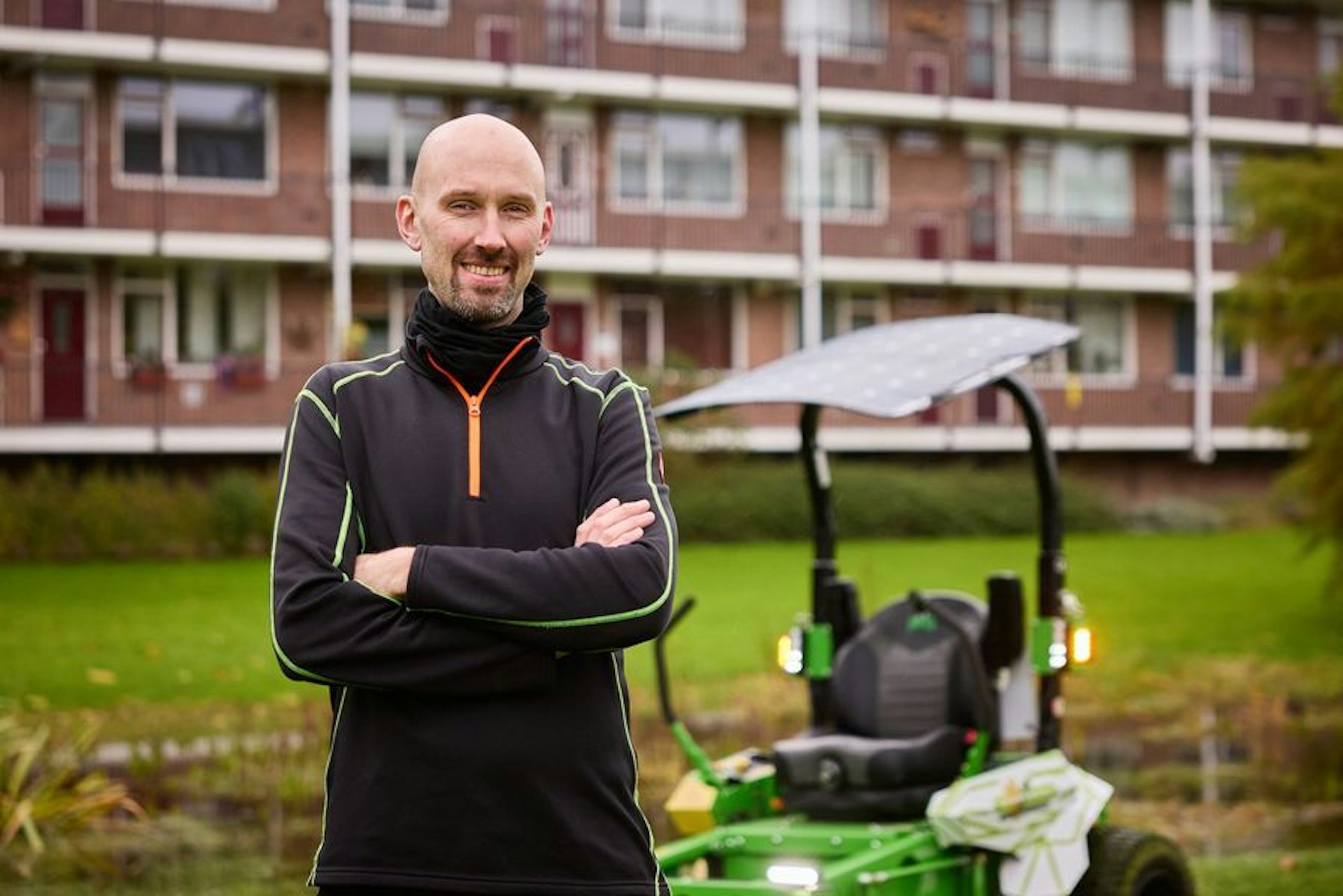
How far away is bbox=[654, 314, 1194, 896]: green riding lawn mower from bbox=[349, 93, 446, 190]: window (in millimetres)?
28415

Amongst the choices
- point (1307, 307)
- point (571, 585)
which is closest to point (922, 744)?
point (571, 585)

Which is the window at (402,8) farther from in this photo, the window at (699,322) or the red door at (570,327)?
the window at (699,322)

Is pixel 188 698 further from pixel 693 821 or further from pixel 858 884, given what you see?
pixel 858 884

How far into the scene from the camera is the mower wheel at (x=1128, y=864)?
6781 mm

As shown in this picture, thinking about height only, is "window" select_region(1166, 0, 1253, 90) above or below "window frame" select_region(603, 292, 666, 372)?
above

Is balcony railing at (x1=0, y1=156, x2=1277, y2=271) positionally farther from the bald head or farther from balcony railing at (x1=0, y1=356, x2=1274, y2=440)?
the bald head

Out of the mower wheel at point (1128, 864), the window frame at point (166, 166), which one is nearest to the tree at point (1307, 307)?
the mower wheel at point (1128, 864)

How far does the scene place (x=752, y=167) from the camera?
38.0 metres

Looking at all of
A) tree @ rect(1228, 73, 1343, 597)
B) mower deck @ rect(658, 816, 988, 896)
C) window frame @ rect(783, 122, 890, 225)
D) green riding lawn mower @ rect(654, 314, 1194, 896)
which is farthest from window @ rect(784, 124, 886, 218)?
mower deck @ rect(658, 816, 988, 896)

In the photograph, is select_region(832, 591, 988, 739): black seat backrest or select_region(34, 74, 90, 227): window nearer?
select_region(832, 591, 988, 739): black seat backrest

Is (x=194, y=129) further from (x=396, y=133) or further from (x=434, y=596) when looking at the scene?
(x=434, y=596)

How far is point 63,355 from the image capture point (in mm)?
33094

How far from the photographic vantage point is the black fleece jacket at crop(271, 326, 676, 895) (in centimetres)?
337

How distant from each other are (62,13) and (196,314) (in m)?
5.39
